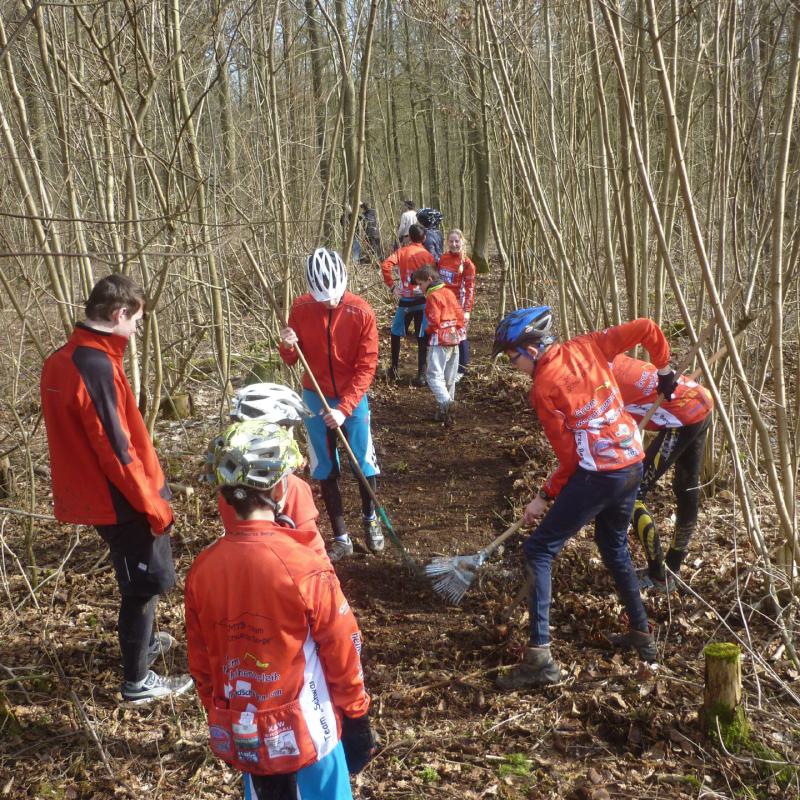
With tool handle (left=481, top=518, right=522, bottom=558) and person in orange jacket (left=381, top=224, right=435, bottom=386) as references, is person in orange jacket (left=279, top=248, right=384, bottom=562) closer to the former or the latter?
tool handle (left=481, top=518, right=522, bottom=558)

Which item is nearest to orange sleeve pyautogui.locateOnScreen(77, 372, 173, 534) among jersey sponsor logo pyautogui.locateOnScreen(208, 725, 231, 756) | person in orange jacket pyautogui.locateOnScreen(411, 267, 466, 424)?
jersey sponsor logo pyautogui.locateOnScreen(208, 725, 231, 756)

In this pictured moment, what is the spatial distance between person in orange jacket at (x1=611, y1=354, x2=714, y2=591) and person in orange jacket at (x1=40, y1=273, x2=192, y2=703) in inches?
97.7

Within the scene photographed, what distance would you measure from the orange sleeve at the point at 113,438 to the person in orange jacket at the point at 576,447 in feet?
5.54

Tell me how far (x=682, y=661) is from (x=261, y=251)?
448 centimetres

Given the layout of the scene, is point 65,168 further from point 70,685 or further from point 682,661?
point 682,661

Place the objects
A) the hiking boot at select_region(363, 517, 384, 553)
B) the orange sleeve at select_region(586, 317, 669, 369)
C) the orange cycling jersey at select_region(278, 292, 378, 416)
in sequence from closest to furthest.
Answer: the orange sleeve at select_region(586, 317, 669, 369) < the orange cycling jersey at select_region(278, 292, 378, 416) < the hiking boot at select_region(363, 517, 384, 553)

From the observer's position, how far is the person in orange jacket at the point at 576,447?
3268 millimetres

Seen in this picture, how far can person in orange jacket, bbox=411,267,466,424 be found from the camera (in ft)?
23.7

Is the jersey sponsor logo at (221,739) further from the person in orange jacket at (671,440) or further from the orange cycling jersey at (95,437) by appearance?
the person in orange jacket at (671,440)

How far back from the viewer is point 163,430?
22.7 ft

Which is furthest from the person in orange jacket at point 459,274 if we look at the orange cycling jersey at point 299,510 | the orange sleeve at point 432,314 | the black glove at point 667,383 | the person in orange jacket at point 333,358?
the orange cycling jersey at point 299,510

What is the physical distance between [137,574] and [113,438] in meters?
0.67

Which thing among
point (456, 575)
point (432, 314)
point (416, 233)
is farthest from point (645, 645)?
point (416, 233)

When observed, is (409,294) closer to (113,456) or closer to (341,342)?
(341,342)
